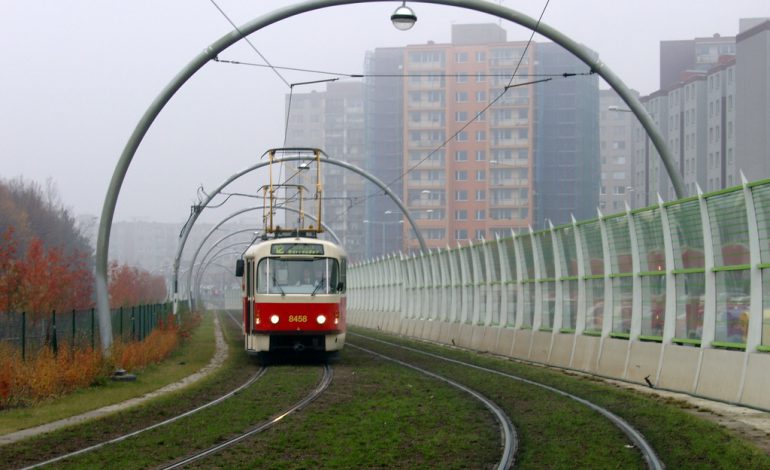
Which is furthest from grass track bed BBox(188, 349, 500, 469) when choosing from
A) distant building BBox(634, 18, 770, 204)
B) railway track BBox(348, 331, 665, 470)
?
distant building BBox(634, 18, 770, 204)

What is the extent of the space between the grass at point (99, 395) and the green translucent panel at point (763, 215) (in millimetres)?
10120

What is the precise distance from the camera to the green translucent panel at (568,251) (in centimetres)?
2475

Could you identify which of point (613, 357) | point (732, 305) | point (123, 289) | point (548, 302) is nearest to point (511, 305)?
point (548, 302)

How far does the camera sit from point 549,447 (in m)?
11.8

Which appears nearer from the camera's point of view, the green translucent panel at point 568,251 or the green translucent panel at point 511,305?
the green translucent panel at point 568,251

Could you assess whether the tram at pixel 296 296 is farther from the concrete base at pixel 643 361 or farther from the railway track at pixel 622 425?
the concrete base at pixel 643 361

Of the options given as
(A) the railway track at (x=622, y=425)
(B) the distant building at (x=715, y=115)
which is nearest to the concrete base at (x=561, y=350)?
(A) the railway track at (x=622, y=425)

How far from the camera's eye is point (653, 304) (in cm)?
1988

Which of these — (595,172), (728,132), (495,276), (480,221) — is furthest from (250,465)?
(480,221)

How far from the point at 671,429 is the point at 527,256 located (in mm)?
15974

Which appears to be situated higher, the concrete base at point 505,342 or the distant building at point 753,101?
the distant building at point 753,101

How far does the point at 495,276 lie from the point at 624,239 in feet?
36.3

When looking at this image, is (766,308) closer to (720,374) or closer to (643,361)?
(720,374)

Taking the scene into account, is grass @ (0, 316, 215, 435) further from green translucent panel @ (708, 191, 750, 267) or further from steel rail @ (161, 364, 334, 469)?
green translucent panel @ (708, 191, 750, 267)
